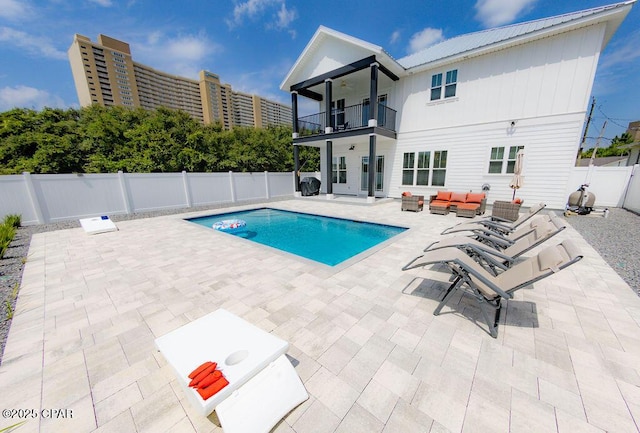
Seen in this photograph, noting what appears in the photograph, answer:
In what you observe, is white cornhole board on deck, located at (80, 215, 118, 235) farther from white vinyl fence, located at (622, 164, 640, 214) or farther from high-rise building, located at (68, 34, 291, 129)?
high-rise building, located at (68, 34, 291, 129)

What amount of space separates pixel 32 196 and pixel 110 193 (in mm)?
2103

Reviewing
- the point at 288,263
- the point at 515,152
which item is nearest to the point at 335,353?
the point at 288,263

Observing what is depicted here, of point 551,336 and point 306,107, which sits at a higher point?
point 306,107

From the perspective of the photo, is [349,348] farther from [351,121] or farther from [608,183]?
[608,183]

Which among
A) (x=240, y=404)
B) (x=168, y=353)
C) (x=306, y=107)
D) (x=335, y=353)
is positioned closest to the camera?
(x=240, y=404)

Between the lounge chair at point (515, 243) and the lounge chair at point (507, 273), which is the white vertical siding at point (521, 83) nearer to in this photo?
the lounge chair at point (515, 243)

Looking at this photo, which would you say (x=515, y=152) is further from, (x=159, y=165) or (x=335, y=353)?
(x=159, y=165)

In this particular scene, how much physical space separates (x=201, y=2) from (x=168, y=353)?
12671mm

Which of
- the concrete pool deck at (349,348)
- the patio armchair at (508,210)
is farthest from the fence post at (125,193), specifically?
the patio armchair at (508,210)

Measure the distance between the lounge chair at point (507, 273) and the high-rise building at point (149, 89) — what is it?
5054cm

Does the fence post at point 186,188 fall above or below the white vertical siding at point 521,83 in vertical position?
below

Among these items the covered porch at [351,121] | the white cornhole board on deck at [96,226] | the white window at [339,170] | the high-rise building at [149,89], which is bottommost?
the white cornhole board on deck at [96,226]

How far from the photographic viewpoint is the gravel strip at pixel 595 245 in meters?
3.61

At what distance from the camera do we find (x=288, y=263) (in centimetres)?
452
